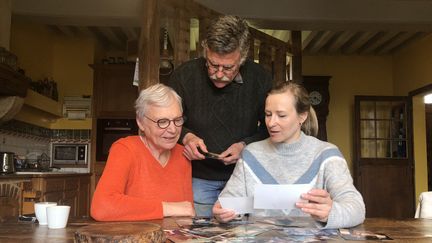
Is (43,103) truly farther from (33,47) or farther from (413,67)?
(413,67)

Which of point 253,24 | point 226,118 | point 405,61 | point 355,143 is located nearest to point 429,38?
point 405,61

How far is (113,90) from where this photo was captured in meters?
5.92

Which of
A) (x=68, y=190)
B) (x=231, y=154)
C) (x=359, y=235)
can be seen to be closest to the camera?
(x=359, y=235)

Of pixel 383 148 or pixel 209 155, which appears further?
pixel 383 148

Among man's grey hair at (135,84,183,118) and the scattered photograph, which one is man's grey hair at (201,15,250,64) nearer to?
man's grey hair at (135,84,183,118)

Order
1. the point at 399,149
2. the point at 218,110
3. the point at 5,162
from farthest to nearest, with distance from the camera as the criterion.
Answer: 1. the point at 399,149
2. the point at 5,162
3. the point at 218,110

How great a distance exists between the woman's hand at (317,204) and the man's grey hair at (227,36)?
0.73 m

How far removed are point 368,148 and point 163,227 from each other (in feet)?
19.4

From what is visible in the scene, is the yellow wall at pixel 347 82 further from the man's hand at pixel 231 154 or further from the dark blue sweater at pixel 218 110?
the man's hand at pixel 231 154

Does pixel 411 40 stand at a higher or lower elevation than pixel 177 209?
higher

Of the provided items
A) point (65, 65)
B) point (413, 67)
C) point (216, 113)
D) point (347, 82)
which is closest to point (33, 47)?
point (65, 65)

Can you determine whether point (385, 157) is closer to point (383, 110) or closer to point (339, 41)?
point (383, 110)

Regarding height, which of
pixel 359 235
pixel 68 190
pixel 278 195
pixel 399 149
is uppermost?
pixel 399 149

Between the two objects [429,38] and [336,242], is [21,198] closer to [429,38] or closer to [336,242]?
[336,242]
